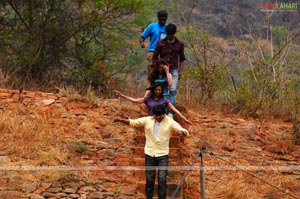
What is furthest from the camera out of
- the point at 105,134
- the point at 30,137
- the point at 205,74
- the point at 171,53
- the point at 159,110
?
the point at 205,74

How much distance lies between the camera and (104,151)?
8.11 metres

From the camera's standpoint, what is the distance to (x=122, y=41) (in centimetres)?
1317

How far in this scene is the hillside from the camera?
6.82 metres

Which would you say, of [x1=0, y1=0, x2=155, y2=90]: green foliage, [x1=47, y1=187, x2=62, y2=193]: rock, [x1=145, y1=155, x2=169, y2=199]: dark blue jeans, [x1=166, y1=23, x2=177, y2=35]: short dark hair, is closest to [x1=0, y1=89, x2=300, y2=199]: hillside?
[x1=47, y1=187, x2=62, y2=193]: rock

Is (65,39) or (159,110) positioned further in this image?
(65,39)

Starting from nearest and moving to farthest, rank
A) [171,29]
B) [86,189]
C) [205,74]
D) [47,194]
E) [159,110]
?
[159,110], [47,194], [86,189], [171,29], [205,74]

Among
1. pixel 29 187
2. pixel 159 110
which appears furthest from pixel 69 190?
pixel 159 110

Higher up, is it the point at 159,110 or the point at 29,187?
the point at 159,110

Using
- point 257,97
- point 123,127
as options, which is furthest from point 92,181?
point 257,97

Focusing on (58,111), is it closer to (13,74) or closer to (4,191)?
(13,74)

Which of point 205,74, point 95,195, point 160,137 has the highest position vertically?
point 205,74

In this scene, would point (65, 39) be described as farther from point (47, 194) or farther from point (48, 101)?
point (47, 194)

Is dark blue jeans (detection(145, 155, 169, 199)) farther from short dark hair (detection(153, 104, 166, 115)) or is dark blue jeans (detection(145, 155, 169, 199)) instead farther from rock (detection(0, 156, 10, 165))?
rock (detection(0, 156, 10, 165))

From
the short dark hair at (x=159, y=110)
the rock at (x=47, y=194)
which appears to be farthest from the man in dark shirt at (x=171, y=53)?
the rock at (x=47, y=194)
